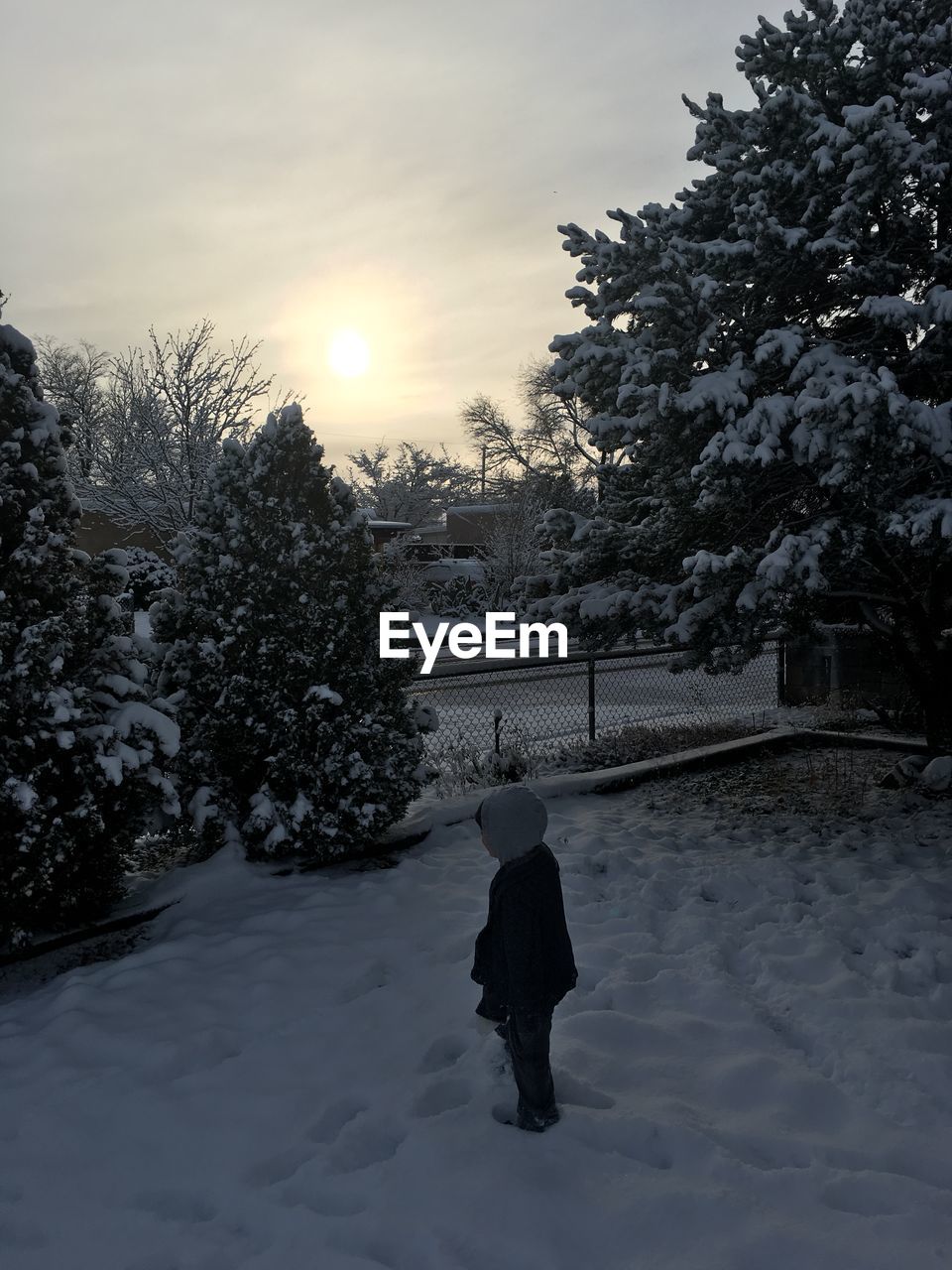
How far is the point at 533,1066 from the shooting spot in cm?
285

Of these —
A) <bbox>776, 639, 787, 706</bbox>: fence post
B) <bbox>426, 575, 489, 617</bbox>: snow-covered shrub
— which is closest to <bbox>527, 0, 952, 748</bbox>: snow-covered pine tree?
<bbox>776, 639, 787, 706</bbox>: fence post

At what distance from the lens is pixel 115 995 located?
3.72 meters

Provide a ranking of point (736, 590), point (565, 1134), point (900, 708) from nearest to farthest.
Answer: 1. point (565, 1134)
2. point (736, 590)
3. point (900, 708)

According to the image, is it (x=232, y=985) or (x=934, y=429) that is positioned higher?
(x=934, y=429)

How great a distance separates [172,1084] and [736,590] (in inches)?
168

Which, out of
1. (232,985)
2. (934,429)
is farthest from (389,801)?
(934,429)

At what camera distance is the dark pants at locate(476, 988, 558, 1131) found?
9.30 feet

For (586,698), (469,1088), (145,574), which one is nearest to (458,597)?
(145,574)

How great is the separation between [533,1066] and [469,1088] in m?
0.39

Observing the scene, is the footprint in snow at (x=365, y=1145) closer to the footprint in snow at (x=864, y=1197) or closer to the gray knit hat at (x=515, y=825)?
the gray knit hat at (x=515, y=825)

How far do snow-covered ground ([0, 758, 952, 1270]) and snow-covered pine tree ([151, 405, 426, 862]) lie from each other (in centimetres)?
38

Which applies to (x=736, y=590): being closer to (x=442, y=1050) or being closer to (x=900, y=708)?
(x=442, y=1050)

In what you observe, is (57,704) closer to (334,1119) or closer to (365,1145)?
(334,1119)

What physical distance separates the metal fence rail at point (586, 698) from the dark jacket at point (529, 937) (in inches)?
145
